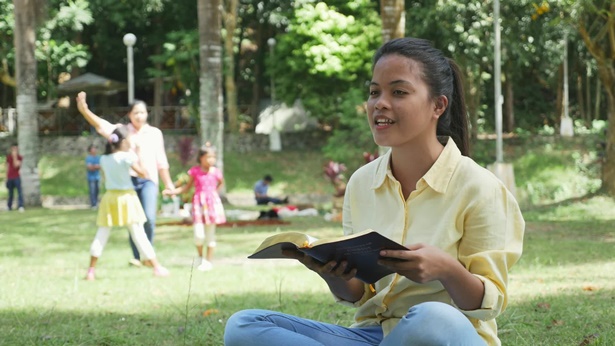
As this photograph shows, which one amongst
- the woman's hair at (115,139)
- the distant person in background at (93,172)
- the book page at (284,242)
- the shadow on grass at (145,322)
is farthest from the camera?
the distant person in background at (93,172)

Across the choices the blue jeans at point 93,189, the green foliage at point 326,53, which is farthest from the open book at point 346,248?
the green foliage at point 326,53

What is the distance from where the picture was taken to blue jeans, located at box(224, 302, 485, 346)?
322 cm

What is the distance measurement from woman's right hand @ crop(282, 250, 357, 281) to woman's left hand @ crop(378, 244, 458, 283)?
258mm

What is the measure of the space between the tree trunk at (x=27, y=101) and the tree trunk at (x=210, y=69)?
214 inches

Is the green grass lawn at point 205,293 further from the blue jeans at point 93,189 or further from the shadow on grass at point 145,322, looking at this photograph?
the blue jeans at point 93,189

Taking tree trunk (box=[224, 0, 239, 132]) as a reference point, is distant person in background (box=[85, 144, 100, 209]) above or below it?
below

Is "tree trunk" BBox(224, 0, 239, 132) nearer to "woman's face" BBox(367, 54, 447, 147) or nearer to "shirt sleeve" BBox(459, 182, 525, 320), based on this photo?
"woman's face" BBox(367, 54, 447, 147)

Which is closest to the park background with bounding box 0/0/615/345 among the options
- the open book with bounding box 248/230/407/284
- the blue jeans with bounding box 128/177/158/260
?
the blue jeans with bounding box 128/177/158/260

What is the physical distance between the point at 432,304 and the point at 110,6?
36.7m

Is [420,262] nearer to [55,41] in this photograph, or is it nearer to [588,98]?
[55,41]

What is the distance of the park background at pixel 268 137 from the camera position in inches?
303

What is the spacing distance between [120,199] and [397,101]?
7526mm

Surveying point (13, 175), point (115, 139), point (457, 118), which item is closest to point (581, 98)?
point (13, 175)

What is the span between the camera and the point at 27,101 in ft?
87.5
